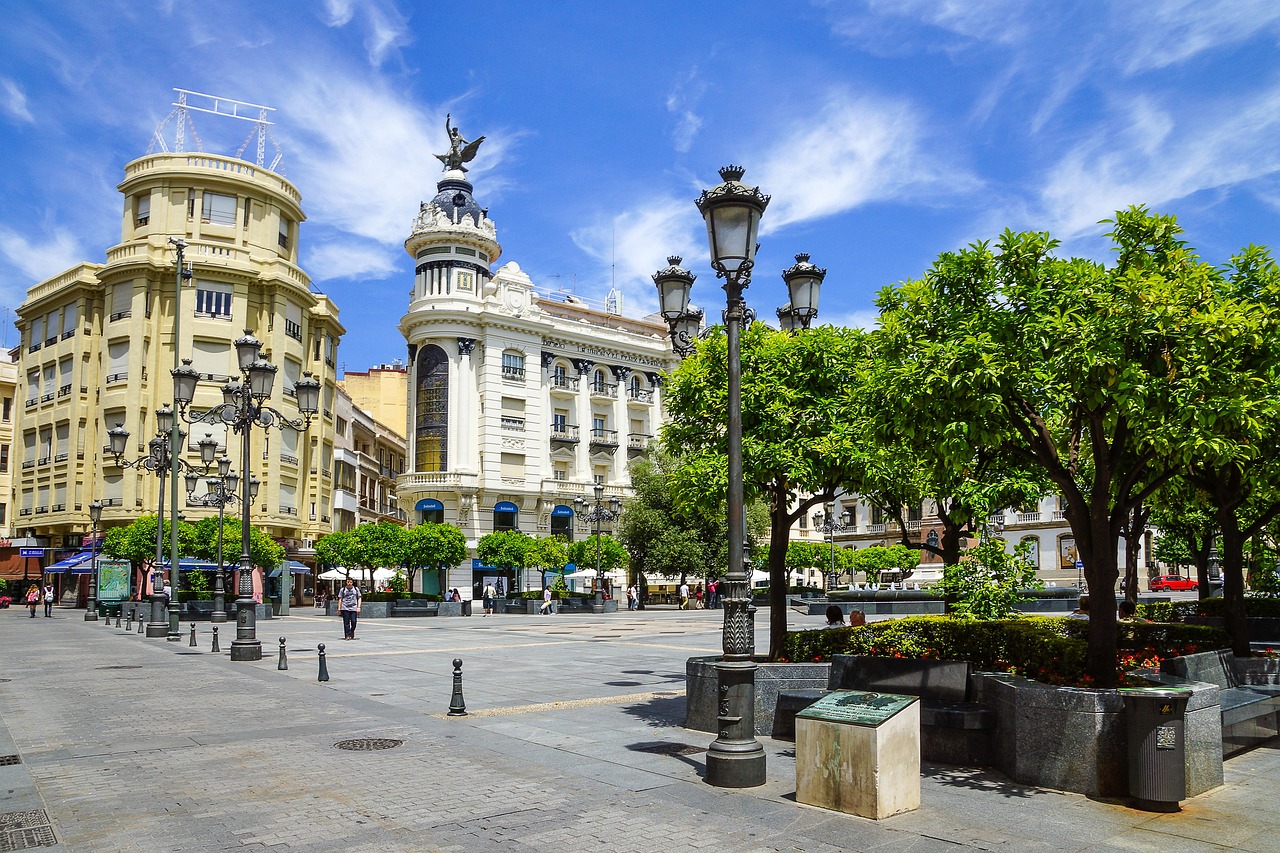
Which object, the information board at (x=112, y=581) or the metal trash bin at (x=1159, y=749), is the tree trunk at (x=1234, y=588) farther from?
the information board at (x=112, y=581)

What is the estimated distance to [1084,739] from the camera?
7.69m

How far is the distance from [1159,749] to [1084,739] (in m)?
0.56

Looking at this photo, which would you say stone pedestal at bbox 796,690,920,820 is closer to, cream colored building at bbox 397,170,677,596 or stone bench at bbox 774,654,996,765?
stone bench at bbox 774,654,996,765

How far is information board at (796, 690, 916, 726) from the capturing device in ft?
24.0

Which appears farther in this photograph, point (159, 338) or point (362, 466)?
point (362, 466)

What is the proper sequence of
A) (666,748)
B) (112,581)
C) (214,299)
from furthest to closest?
(214,299) → (112,581) → (666,748)

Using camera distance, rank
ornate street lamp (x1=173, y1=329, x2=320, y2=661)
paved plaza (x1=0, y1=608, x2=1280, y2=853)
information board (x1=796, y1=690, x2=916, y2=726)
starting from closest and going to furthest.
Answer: paved plaza (x1=0, y1=608, x2=1280, y2=853)
information board (x1=796, y1=690, x2=916, y2=726)
ornate street lamp (x1=173, y1=329, x2=320, y2=661)

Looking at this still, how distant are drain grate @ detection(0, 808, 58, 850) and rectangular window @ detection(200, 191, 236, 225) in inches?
1988

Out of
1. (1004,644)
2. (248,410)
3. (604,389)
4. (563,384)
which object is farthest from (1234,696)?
(604,389)

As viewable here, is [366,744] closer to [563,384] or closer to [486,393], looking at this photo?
[486,393]

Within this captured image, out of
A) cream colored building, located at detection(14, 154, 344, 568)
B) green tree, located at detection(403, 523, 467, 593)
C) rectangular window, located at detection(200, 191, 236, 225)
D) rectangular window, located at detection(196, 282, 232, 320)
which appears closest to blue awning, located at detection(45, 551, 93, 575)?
cream colored building, located at detection(14, 154, 344, 568)

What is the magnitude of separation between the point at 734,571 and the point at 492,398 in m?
51.0

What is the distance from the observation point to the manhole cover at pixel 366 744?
A: 10148 millimetres

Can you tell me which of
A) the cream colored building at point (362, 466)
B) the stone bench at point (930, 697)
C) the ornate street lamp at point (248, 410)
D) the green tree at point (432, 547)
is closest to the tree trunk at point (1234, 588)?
the stone bench at point (930, 697)
